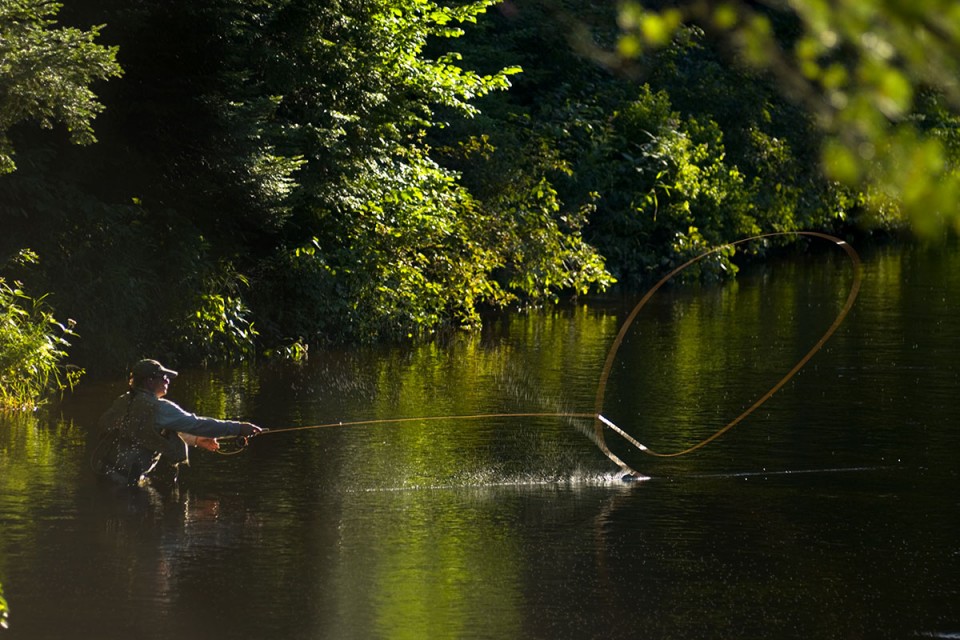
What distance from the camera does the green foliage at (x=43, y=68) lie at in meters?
14.7

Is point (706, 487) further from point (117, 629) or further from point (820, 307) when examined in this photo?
point (820, 307)

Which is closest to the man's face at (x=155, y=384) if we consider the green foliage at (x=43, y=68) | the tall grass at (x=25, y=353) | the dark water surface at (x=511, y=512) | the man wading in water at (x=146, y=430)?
the man wading in water at (x=146, y=430)

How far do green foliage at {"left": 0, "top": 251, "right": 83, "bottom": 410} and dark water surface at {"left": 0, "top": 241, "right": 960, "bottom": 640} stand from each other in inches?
18.8

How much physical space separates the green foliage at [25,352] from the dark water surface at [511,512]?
0.48 m

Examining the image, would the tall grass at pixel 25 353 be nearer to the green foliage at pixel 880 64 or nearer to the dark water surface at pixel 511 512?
the dark water surface at pixel 511 512

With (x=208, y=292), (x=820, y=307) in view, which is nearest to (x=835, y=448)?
(x=208, y=292)

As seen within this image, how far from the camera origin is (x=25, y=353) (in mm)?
16531

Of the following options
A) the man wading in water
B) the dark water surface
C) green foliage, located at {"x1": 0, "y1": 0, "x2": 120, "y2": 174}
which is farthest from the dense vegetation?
the man wading in water

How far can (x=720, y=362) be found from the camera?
66.4ft

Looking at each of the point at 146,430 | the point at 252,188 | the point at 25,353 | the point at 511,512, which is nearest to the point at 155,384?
the point at 146,430

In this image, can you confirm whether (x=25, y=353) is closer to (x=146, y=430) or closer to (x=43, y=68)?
(x=43, y=68)

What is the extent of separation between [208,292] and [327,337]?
2.78 m

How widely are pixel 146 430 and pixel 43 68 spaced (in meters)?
4.43

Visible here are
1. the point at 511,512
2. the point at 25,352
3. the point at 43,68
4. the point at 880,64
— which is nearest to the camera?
the point at 880,64
